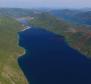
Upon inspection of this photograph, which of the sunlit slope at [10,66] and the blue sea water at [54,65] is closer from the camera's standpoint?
the sunlit slope at [10,66]

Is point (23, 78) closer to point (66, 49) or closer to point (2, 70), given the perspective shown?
point (2, 70)


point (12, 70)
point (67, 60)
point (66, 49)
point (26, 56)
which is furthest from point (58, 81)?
point (66, 49)

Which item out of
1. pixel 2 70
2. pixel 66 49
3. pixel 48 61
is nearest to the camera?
pixel 2 70

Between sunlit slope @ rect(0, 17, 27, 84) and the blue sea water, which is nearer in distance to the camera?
sunlit slope @ rect(0, 17, 27, 84)

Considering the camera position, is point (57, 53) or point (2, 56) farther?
point (57, 53)

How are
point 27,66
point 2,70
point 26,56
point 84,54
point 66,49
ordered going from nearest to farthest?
1. point 2,70
2. point 27,66
3. point 26,56
4. point 84,54
5. point 66,49

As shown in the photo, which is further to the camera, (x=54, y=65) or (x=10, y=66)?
(x=54, y=65)

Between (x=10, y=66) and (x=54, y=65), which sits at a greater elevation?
(x=10, y=66)
